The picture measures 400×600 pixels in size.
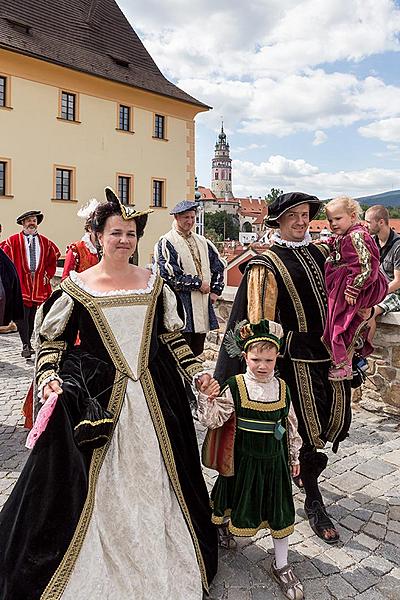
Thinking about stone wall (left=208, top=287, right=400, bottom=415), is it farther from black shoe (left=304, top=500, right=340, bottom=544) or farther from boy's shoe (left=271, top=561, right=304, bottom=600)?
boy's shoe (left=271, top=561, right=304, bottom=600)

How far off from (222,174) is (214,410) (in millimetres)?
143828

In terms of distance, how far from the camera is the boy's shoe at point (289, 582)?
254 centimetres

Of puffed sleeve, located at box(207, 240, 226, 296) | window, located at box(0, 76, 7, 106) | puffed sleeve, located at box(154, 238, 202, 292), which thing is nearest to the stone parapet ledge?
puffed sleeve, located at box(207, 240, 226, 296)

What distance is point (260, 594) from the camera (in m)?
2.58

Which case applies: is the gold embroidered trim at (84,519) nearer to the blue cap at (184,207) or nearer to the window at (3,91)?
the blue cap at (184,207)

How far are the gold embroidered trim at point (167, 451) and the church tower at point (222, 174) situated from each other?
14128 cm

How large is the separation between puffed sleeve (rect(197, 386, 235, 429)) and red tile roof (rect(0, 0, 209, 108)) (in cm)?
1785

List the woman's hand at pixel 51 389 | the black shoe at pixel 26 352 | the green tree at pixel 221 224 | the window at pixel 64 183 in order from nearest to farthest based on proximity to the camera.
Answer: the woman's hand at pixel 51 389 → the black shoe at pixel 26 352 → the window at pixel 64 183 → the green tree at pixel 221 224

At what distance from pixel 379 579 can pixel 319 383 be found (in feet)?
3.42

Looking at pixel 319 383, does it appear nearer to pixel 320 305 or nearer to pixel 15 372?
pixel 320 305

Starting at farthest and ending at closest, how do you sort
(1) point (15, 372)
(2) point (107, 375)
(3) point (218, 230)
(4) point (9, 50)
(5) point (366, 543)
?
1. (3) point (218, 230)
2. (4) point (9, 50)
3. (1) point (15, 372)
4. (5) point (366, 543)
5. (2) point (107, 375)

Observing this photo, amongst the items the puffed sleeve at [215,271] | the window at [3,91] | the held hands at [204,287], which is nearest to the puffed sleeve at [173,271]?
the held hands at [204,287]

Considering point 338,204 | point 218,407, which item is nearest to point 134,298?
point 218,407

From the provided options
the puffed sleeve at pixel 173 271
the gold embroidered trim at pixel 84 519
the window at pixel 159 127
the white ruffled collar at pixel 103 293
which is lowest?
the gold embroidered trim at pixel 84 519
